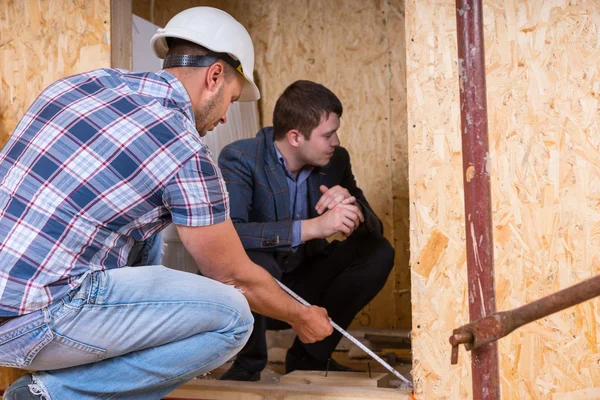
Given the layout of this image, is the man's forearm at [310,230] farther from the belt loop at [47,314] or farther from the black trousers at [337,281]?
the belt loop at [47,314]

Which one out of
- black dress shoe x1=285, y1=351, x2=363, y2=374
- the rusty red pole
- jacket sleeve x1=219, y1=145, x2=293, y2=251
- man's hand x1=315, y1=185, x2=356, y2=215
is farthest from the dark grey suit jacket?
the rusty red pole

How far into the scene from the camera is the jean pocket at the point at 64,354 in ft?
5.73

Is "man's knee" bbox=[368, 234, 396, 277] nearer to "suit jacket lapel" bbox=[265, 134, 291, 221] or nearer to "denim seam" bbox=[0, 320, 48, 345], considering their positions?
"suit jacket lapel" bbox=[265, 134, 291, 221]

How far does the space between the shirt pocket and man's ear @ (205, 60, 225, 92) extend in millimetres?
799

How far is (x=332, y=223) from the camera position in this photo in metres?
2.71

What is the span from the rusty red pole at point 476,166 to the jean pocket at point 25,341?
3.40 ft

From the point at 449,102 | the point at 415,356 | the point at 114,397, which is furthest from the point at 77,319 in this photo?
the point at 449,102

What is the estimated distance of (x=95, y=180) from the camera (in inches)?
66.8

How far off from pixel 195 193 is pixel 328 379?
1206 mm

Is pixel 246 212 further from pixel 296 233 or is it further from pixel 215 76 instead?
pixel 215 76

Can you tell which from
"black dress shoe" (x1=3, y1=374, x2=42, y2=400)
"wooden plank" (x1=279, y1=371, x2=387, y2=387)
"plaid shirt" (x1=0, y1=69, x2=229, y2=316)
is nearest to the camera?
"plaid shirt" (x1=0, y1=69, x2=229, y2=316)

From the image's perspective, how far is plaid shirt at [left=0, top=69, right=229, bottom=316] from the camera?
1.68m

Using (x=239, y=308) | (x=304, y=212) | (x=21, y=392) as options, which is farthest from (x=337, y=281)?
(x=21, y=392)

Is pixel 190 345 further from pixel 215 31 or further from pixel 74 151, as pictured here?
pixel 215 31
